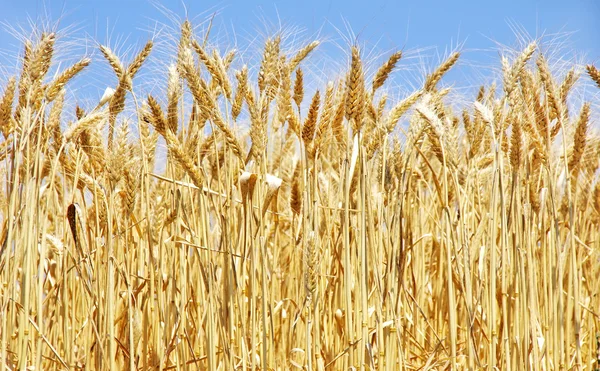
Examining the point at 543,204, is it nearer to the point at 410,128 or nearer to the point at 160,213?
the point at 410,128

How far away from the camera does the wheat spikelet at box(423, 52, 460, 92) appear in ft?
7.72

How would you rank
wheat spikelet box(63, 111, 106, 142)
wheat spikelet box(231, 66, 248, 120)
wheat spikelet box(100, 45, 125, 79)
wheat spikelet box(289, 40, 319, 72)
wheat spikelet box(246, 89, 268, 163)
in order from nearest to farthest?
1. wheat spikelet box(246, 89, 268, 163)
2. wheat spikelet box(63, 111, 106, 142)
3. wheat spikelet box(231, 66, 248, 120)
4. wheat spikelet box(100, 45, 125, 79)
5. wheat spikelet box(289, 40, 319, 72)

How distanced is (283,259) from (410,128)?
1.60m

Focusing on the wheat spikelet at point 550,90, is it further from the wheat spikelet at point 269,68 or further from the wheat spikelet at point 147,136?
the wheat spikelet at point 147,136

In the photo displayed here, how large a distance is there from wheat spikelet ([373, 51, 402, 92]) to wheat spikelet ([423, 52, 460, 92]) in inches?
6.0

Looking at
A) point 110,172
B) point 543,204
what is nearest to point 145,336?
point 110,172

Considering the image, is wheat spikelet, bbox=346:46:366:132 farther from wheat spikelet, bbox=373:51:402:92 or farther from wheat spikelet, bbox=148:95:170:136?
wheat spikelet, bbox=148:95:170:136

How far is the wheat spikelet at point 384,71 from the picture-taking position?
7.41 feet

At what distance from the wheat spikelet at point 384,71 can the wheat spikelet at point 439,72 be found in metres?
0.15

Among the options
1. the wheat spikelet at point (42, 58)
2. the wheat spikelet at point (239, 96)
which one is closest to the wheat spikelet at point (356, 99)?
the wheat spikelet at point (239, 96)

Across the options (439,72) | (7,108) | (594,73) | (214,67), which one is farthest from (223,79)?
(594,73)

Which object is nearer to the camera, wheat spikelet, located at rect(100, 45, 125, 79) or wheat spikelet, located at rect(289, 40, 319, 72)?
wheat spikelet, located at rect(100, 45, 125, 79)

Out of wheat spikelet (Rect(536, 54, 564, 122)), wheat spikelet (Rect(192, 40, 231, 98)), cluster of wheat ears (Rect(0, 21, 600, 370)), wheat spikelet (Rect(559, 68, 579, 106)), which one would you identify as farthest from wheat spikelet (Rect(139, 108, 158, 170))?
wheat spikelet (Rect(559, 68, 579, 106))

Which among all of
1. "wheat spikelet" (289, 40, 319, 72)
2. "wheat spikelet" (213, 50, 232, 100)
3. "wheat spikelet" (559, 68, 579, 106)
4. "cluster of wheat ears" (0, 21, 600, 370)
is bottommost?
"cluster of wheat ears" (0, 21, 600, 370)
